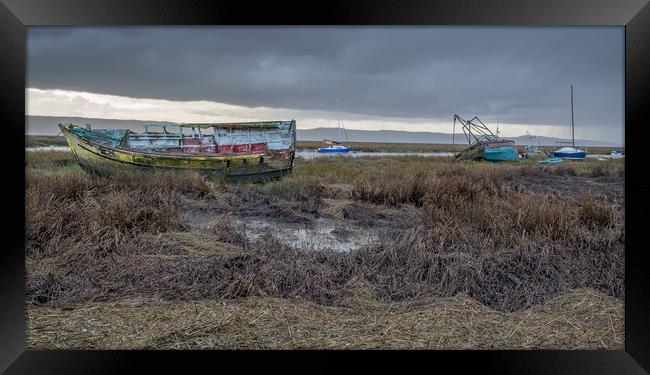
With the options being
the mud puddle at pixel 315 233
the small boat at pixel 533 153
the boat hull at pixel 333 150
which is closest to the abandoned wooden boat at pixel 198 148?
the boat hull at pixel 333 150

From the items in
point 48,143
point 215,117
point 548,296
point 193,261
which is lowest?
point 548,296

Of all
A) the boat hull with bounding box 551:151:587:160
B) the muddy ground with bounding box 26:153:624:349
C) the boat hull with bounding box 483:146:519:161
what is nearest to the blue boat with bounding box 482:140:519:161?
the boat hull with bounding box 483:146:519:161

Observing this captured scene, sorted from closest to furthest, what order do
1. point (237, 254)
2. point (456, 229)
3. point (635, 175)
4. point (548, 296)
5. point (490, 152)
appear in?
point (635, 175) < point (548, 296) < point (237, 254) < point (456, 229) < point (490, 152)

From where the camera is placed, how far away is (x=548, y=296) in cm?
366

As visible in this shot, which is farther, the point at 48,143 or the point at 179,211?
the point at 179,211

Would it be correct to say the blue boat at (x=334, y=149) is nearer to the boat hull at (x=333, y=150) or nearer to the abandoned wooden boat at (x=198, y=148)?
the boat hull at (x=333, y=150)

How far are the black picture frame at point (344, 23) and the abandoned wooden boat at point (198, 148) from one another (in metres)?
1.46

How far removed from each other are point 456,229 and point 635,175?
1.59 metres

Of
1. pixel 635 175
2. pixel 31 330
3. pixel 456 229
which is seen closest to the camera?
pixel 635 175

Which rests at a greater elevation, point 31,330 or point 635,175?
point 635,175

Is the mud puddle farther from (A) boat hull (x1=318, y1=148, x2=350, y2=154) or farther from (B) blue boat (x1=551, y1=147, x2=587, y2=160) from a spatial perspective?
(B) blue boat (x1=551, y1=147, x2=587, y2=160)

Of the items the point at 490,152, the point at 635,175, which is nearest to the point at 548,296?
the point at 635,175

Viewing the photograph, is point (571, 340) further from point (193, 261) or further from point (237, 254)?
point (193, 261)

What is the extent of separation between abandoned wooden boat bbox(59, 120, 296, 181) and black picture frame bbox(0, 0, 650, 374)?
57.4 inches
